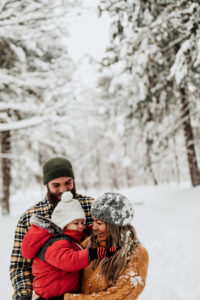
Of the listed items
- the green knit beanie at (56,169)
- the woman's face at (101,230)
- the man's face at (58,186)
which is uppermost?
the green knit beanie at (56,169)

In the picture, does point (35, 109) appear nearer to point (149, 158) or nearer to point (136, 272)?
point (136, 272)

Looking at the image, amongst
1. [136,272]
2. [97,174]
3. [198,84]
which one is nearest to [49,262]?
[136,272]

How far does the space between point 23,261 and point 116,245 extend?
0.93m

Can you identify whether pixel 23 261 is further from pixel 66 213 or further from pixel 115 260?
pixel 115 260

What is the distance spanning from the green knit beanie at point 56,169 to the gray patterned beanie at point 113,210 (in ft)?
1.93

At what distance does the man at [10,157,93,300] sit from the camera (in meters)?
2.21

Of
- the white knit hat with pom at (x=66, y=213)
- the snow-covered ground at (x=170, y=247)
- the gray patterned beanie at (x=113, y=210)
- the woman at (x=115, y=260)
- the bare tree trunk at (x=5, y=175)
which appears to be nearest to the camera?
the woman at (x=115, y=260)

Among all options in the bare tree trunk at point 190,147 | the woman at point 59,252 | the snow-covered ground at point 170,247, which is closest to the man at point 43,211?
the woman at point 59,252

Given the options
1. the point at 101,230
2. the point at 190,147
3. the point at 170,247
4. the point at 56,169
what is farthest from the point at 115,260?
the point at 190,147

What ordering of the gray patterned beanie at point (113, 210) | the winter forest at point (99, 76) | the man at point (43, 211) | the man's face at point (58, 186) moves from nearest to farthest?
the gray patterned beanie at point (113, 210), the man at point (43, 211), the man's face at point (58, 186), the winter forest at point (99, 76)

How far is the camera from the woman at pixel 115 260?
5.99 ft

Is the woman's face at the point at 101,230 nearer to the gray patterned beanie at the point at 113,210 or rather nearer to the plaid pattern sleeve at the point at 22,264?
the gray patterned beanie at the point at 113,210

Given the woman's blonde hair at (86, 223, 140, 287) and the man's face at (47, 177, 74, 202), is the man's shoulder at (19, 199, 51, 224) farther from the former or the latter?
the woman's blonde hair at (86, 223, 140, 287)

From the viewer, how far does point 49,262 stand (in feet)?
6.33
